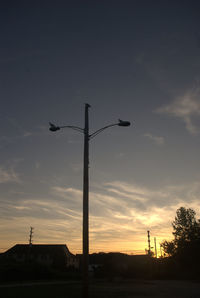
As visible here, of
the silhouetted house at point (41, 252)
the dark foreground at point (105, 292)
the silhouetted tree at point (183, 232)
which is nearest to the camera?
the dark foreground at point (105, 292)

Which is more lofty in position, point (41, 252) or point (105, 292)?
point (41, 252)

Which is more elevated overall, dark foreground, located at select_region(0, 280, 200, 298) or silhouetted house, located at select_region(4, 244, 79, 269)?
silhouetted house, located at select_region(4, 244, 79, 269)

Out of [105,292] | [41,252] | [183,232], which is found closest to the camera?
[105,292]

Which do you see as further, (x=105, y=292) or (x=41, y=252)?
Result: (x=41, y=252)

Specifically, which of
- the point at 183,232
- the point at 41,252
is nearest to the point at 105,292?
the point at 183,232

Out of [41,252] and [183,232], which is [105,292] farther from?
[41,252]

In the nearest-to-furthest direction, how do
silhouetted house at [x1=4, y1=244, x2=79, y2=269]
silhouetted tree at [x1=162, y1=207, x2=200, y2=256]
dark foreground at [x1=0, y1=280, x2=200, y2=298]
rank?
Answer: 1. dark foreground at [x1=0, y1=280, x2=200, y2=298]
2. silhouetted tree at [x1=162, y1=207, x2=200, y2=256]
3. silhouetted house at [x1=4, y1=244, x2=79, y2=269]

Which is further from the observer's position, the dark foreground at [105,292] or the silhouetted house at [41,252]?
the silhouetted house at [41,252]

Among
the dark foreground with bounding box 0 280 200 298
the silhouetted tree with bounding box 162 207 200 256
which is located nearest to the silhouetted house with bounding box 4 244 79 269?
the silhouetted tree with bounding box 162 207 200 256

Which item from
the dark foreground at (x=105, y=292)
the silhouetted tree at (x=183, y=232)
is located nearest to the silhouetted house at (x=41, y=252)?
the silhouetted tree at (x=183, y=232)

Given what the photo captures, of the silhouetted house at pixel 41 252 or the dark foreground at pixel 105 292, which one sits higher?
the silhouetted house at pixel 41 252

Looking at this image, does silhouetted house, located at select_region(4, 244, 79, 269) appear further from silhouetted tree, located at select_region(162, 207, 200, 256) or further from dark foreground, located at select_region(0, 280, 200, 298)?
dark foreground, located at select_region(0, 280, 200, 298)

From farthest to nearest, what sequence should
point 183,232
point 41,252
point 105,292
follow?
point 41,252 < point 183,232 < point 105,292

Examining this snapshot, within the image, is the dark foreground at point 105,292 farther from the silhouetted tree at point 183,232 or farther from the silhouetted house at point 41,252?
the silhouetted house at point 41,252
